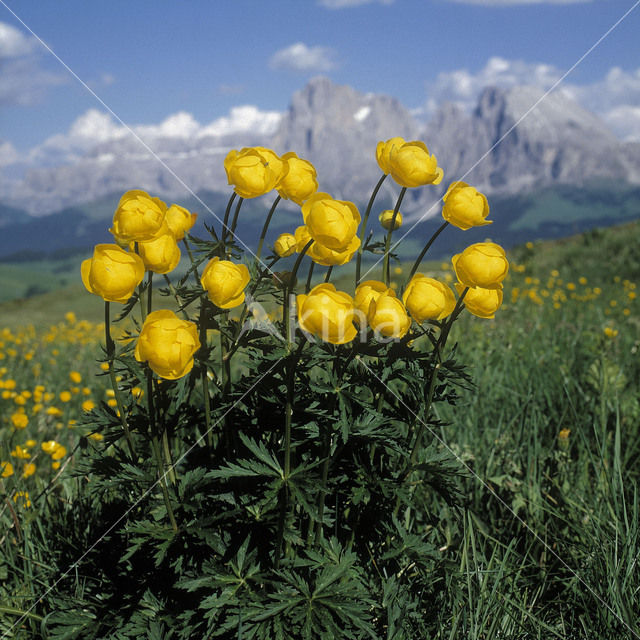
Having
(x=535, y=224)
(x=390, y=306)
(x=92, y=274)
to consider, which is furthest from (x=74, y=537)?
→ (x=535, y=224)

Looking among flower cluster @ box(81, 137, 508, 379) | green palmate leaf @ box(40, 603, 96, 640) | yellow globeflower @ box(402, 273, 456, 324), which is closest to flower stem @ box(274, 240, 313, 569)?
flower cluster @ box(81, 137, 508, 379)

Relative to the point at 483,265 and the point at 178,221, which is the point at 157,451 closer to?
the point at 178,221

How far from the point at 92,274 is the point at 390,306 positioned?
62 cm

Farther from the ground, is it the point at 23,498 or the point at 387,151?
the point at 387,151

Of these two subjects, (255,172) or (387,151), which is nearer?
(255,172)

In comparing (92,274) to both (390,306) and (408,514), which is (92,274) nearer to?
(390,306)

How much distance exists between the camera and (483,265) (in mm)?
1163

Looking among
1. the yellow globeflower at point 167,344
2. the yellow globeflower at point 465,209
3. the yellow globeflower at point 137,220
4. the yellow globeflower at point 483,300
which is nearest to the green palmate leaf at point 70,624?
the yellow globeflower at point 167,344

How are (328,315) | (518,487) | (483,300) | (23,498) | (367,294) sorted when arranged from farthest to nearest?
(518,487)
(23,498)
(483,300)
(367,294)
(328,315)

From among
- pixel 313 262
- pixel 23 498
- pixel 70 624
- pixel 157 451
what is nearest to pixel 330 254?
pixel 313 262

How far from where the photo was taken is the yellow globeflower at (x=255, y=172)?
50.2 inches

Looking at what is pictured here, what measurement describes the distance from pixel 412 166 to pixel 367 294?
0.35 meters

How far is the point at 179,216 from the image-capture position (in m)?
1.37

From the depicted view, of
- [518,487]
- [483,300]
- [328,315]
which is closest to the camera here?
[328,315]
